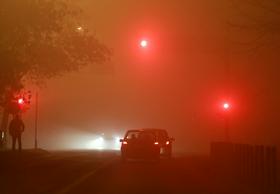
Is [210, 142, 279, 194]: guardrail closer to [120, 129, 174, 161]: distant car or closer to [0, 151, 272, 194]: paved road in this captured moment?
[0, 151, 272, 194]: paved road

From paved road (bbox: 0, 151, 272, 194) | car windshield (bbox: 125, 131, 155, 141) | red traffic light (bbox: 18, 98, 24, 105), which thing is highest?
red traffic light (bbox: 18, 98, 24, 105)

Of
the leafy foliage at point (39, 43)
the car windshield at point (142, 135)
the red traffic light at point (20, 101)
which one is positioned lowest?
the car windshield at point (142, 135)

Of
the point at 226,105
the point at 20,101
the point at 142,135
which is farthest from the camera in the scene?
the point at 226,105

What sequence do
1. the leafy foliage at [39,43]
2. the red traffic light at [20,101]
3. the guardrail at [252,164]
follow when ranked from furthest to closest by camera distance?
the red traffic light at [20,101] → the leafy foliage at [39,43] → the guardrail at [252,164]

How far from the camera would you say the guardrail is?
20219 mm

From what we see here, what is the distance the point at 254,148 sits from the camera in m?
22.6

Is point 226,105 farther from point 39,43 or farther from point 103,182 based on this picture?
point 103,182

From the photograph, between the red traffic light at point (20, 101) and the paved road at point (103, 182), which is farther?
the red traffic light at point (20, 101)

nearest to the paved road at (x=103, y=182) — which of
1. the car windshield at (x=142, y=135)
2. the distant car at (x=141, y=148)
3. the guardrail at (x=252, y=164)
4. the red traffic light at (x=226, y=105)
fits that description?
the guardrail at (x=252, y=164)

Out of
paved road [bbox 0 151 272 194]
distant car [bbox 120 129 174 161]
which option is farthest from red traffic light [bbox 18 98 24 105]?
paved road [bbox 0 151 272 194]

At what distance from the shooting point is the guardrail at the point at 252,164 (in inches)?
796

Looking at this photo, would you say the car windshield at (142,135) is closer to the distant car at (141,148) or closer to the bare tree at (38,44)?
the distant car at (141,148)

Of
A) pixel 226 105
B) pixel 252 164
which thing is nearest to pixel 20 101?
pixel 226 105

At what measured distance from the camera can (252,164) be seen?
2294cm
